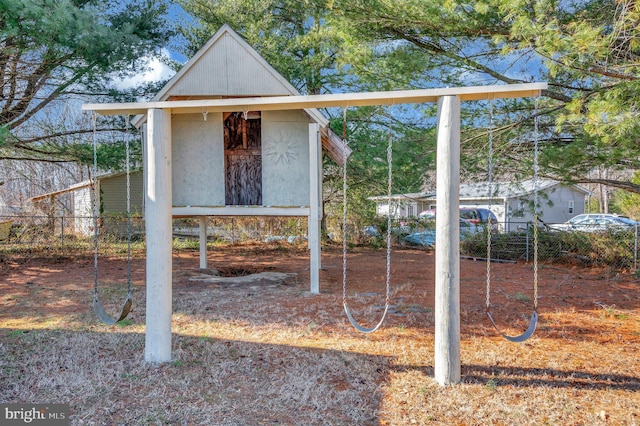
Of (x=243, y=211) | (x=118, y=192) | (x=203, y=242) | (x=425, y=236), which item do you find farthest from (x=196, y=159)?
(x=118, y=192)

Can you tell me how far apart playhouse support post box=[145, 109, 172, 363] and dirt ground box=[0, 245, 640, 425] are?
30 centimetres

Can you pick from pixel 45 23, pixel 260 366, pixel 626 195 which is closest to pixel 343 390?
pixel 260 366

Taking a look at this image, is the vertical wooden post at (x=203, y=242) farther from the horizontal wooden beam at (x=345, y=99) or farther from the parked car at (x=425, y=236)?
the parked car at (x=425, y=236)

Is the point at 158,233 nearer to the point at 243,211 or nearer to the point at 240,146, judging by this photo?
the point at 243,211

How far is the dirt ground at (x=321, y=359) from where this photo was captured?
131 inches

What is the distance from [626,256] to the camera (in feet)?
36.4

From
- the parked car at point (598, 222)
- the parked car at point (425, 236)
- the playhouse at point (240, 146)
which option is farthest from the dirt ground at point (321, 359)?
the parked car at point (425, 236)

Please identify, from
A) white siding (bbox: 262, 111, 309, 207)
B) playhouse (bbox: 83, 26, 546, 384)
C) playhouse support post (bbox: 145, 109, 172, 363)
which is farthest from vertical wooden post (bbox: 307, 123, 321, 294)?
playhouse support post (bbox: 145, 109, 172, 363)

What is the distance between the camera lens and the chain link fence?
1146cm

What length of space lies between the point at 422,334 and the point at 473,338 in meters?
0.60

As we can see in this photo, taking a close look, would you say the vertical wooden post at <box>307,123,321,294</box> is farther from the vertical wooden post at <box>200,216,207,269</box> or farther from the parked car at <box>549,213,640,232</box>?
the parked car at <box>549,213,640,232</box>

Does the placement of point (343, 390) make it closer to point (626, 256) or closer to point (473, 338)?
point (473, 338)

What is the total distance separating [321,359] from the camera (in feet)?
14.4

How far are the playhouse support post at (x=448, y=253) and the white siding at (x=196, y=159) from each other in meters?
5.56
